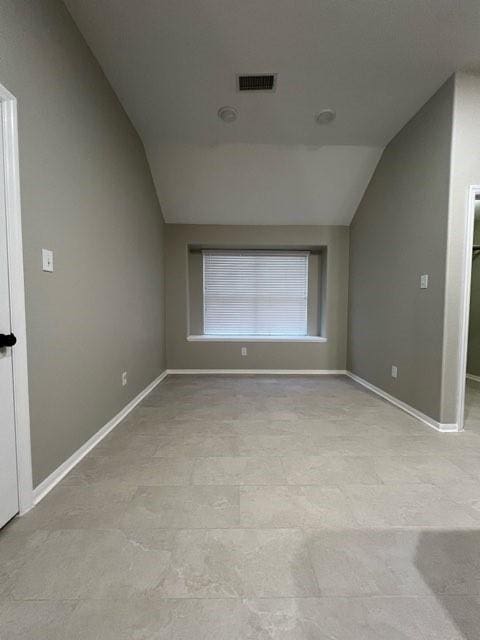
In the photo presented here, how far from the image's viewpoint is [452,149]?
89.3 inches

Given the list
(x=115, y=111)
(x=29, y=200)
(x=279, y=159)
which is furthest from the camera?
(x=279, y=159)

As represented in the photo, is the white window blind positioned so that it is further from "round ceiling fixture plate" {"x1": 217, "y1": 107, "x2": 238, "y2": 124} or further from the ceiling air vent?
the ceiling air vent

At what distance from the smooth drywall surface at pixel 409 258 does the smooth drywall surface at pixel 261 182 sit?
368 millimetres

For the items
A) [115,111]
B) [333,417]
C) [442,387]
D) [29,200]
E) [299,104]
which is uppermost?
[299,104]

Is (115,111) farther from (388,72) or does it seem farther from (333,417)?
(333,417)

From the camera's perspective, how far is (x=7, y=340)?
127 centimetres

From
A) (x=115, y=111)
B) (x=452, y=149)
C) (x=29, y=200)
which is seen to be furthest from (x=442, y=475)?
(x=115, y=111)

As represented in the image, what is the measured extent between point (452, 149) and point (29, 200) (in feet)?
9.73

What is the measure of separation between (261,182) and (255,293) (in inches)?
65.0

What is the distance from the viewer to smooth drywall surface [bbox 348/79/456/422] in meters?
2.40

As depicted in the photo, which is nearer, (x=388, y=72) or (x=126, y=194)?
(x=388, y=72)

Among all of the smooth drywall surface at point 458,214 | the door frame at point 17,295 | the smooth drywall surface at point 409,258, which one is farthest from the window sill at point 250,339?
the door frame at point 17,295

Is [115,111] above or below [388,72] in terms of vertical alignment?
below

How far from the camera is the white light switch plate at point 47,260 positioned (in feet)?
5.12
